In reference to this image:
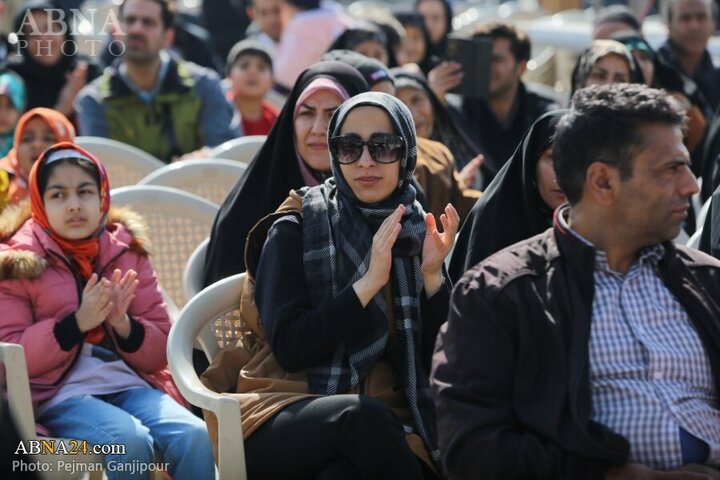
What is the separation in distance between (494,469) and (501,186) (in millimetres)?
1430

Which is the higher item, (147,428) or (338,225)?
(338,225)

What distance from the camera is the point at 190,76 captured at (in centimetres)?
782

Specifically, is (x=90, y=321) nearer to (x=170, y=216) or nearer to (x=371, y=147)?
(x=371, y=147)

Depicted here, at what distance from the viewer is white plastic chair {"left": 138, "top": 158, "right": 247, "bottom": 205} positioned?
19.9ft

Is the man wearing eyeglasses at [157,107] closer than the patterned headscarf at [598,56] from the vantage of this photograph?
No

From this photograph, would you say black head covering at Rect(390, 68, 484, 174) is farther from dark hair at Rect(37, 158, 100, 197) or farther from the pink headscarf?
dark hair at Rect(37, 158, 100, 197)

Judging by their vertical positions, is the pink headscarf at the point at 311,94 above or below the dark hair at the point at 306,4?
below

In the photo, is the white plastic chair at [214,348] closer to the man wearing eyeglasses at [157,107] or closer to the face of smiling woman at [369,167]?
the face of smiling woman at [369,167]

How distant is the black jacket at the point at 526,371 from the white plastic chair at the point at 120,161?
12.2 feet

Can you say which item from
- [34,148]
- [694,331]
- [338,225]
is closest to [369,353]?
[338,225]

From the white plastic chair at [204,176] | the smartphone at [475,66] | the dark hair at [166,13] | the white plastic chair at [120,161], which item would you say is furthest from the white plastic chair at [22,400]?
the dark hair at [166,13]

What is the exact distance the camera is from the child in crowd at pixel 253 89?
27.2 ft

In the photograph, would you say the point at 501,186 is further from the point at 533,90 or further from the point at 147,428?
the point at 533,90

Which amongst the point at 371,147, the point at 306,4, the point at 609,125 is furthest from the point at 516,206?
the point at 306,4
